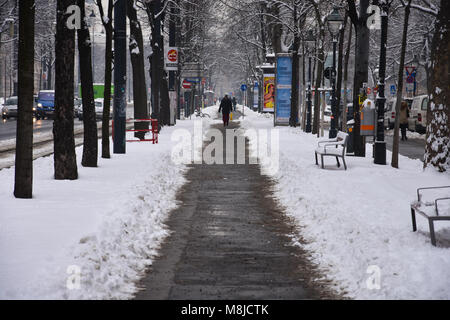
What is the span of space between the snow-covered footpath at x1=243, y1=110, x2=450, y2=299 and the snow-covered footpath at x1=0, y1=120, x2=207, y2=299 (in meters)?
2.03

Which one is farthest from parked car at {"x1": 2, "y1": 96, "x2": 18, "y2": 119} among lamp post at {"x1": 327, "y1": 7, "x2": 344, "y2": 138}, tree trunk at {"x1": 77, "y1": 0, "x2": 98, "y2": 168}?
tree trunk at {"x1": 77, "y1": 0, "x2": 98, "y2": 168}

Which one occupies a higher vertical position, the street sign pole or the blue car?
the street sign pole

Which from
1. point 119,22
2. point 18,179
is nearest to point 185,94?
point 119,22

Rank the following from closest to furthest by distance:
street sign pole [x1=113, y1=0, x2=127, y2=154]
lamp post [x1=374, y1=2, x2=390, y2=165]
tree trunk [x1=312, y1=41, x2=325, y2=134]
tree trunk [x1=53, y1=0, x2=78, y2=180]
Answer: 1. tree trunk [x1=53, y1=0, x2=78, y2=180]
2. lamp post [x1=374, y1=2, x2=390, y2=165]
3. street sign pole [x1=113, y1=0, x2=127, y2=154]
4. tree trunk [x1=312, y1=41, x2=325, y2=134]

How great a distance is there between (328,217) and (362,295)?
3.62 meters

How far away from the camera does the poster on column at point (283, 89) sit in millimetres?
37844

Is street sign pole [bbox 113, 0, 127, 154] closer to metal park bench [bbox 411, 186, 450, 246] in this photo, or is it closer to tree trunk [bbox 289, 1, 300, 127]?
metal park bench [bbox 411, 186, 450, 246]

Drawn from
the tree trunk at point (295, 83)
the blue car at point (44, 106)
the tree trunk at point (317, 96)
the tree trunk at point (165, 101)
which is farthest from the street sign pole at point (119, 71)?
the blue car at point (44, 106)

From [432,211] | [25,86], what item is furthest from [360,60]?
[432,211]

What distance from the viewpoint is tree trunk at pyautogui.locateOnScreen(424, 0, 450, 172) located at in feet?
49.7

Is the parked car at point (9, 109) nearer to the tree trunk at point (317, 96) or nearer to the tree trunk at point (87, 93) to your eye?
the tree trunk at point (317, 96)

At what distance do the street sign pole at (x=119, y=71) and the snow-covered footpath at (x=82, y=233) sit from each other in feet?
16.7

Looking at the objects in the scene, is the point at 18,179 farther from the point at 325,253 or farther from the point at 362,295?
the point at 362,295

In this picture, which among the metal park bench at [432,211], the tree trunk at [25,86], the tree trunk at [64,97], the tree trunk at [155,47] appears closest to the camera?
the metal park bench at [432,211]
